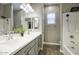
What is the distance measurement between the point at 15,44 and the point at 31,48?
0.26m

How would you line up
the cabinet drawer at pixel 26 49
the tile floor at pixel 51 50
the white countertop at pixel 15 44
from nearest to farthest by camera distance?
1. the white countertop at pixel 15 44
2. the cabinet drawer at pixel 26 49
3. the tile floor at pixel 51 50

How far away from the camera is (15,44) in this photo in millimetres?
1457

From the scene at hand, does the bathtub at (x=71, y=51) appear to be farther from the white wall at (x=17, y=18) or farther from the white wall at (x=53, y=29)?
the white wall at (x=17, y=18)

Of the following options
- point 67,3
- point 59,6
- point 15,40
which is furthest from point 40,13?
point 15,40

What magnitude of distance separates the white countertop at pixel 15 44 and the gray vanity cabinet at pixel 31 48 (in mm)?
52

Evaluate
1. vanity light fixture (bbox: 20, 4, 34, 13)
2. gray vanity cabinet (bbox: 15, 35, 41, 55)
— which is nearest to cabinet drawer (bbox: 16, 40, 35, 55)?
gray vanity cabinet (bbox: 15, 35, 41, 55)

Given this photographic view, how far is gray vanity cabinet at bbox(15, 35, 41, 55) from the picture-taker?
4.72 feet

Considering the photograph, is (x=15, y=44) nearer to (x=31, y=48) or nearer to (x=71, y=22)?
(x=31, y=48)

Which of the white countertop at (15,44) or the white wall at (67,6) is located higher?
the white wall at (67,6)

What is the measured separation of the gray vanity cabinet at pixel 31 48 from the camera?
4.72ft

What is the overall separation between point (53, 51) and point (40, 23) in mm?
436

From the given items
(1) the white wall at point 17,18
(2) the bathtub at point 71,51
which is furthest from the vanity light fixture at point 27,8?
(2) the bathtub at point 71,51

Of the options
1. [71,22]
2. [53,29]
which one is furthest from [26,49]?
[71,22]

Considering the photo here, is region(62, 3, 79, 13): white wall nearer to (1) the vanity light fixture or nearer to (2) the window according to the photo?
(2) the window
